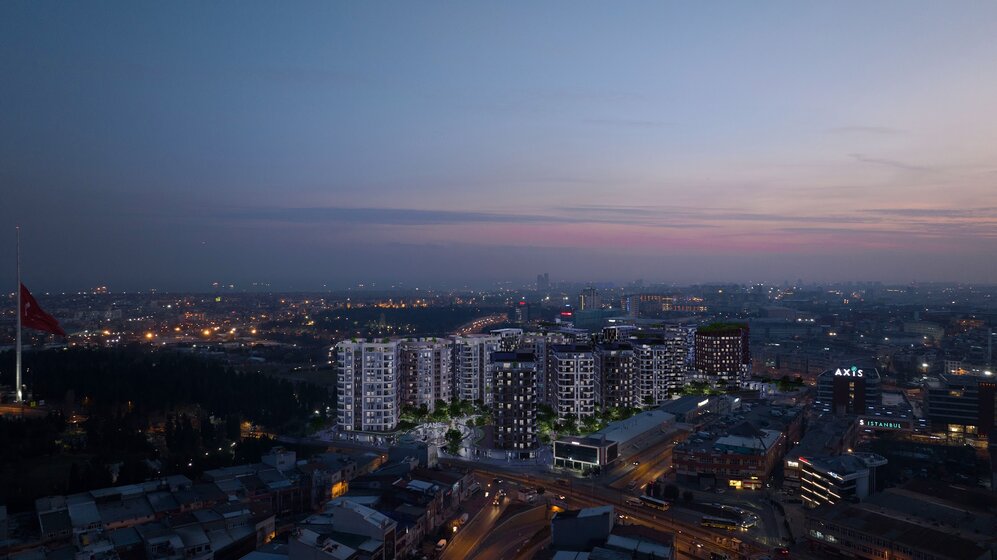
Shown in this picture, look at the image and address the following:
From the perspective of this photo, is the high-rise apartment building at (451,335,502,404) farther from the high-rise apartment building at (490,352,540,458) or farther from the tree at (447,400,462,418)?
the high-rise apartment building at (490,352,540,458)

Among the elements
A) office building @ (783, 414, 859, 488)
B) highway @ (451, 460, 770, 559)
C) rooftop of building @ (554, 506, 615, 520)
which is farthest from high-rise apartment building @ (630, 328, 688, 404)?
rooftop of building @ (554, 506, 615, 520)

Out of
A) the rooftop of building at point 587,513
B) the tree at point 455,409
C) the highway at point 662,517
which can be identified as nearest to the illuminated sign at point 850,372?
the highway at point 662,517

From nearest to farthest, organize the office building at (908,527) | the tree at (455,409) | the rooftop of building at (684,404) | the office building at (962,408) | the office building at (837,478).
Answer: the office building at (908,527) → the office building at (837,478) → the office building at (962,408) → the tree at (455,409) → the rooftop of building at (684,404)

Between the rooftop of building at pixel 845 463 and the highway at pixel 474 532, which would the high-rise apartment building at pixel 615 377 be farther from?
the highway at pixel 474 532

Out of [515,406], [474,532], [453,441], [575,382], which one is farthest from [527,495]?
[575,382]

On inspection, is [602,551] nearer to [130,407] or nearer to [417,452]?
[417,452]

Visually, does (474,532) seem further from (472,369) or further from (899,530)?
(472,369)
